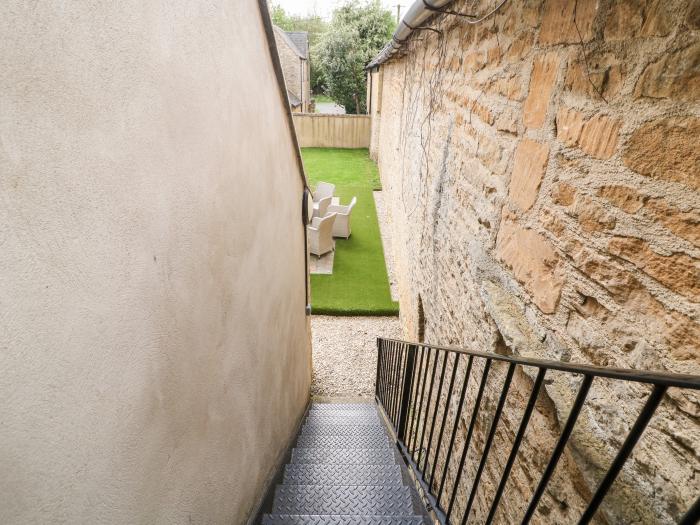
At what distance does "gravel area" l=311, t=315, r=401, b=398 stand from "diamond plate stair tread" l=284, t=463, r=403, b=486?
281 cm

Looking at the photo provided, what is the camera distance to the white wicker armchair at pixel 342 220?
10.5m

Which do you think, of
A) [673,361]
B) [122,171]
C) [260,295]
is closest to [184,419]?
[122,171]

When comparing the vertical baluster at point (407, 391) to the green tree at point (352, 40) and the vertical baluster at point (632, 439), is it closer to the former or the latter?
the vertical baluster at point (632, 439)

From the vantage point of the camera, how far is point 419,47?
18.1 ft

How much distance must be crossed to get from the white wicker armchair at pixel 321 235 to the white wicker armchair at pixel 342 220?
0.87m

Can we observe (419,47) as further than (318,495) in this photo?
Yes

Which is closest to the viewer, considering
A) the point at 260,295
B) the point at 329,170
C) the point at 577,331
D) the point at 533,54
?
the point at 577,331

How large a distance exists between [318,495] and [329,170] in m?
15.2

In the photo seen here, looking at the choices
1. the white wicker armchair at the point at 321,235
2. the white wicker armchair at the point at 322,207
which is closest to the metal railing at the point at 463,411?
the white wicker armchair at the point at 321,235

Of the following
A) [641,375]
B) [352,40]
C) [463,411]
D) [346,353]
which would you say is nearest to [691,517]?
[641,375]

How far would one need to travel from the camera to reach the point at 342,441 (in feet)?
14.4

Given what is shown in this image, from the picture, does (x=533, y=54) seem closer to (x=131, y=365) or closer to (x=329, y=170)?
(x=131, y=365)

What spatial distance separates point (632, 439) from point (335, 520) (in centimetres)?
241

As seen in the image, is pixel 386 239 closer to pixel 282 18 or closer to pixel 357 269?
pixel 357 269
